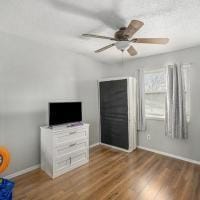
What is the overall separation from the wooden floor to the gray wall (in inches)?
11.8

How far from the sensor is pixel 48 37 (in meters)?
2.59

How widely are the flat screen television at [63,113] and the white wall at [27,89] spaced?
35 cm

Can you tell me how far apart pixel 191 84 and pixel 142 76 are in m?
1.14

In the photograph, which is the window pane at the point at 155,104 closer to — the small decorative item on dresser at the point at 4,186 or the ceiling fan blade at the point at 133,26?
the ceiling fan blade at the point at 133,26

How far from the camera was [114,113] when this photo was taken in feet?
12.6

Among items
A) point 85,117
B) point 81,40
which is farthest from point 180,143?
point 81,40

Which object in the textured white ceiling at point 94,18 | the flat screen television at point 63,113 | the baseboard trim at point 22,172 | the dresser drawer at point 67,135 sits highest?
the textured white ceiling at point 94,18

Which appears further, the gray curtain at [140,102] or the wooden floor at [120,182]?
the gray curtain at [140,102]

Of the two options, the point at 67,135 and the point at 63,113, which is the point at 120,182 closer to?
the point at 67,135

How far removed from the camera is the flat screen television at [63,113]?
266 centimetres

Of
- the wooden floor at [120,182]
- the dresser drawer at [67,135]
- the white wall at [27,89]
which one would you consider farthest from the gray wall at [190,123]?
the white wall at [27,89]

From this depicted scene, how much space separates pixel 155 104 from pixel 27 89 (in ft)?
9.85

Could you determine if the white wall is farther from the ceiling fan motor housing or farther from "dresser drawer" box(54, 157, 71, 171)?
the ceiling fan motor housing

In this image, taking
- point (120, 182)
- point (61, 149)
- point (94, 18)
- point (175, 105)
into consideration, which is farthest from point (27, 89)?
point (175, 105)
